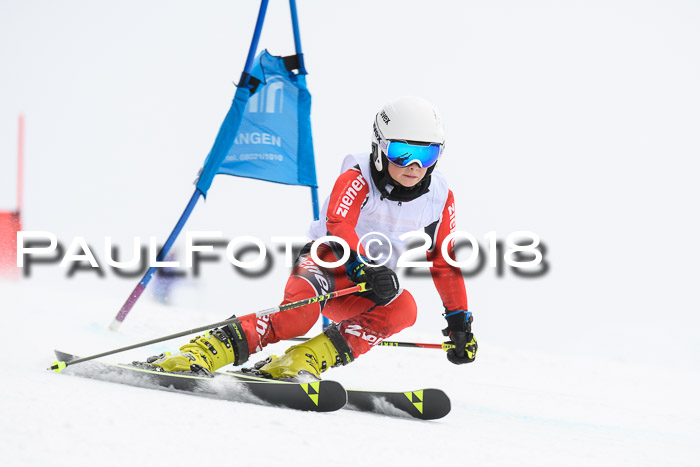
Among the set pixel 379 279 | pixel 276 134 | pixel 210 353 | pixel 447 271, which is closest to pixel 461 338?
pixel 447 271

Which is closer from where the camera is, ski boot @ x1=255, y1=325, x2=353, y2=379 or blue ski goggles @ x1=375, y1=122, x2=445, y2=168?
ski boot @ x1=255, y1=325, x2=353, y2=379

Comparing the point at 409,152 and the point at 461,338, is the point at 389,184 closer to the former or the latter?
the point at 409,152

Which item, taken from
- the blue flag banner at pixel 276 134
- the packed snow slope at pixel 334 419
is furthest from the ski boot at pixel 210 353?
the blue flag banner at pixel 276 134

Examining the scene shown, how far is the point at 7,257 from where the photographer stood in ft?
21.3

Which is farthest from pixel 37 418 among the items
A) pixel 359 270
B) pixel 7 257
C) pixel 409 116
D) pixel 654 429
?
pixel 7 257

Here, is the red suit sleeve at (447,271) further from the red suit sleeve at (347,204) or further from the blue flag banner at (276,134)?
the blue flag banner at (276,134)

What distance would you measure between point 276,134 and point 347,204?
2.65m

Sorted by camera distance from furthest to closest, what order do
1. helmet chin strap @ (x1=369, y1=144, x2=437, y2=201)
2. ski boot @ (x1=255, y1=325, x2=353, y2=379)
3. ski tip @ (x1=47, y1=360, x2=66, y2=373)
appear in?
1. helmet chin strap @ (x1=369, y1=144, x2=437, y2=201)
2. ski boot @ (x1=255, y1=325, x2=353, y2=379)
3. ski tip @ (x1=47, y1=360, x2=66, y2=373)

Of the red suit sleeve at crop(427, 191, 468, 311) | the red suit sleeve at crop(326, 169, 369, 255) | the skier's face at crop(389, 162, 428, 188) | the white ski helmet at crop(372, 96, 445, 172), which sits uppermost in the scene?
the white ski helmet at crop(372, 96, 445, 172)

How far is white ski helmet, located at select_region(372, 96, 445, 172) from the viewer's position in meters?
3.37

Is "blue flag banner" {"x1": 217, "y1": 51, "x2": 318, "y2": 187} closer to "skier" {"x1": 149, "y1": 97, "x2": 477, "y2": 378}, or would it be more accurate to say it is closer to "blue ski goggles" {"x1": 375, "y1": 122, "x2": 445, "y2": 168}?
"skier" {"x1": 149, "y1": 97, "x2": 477, "y2": 378}

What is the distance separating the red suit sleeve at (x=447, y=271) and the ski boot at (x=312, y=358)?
0.63 m

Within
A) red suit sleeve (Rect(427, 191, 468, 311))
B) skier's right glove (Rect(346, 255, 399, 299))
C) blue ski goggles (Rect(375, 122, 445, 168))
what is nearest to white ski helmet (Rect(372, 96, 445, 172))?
blue ski goggles (Rect(375, 122, 445, 168))

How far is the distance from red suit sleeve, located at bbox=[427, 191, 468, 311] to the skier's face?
348mm
